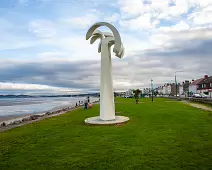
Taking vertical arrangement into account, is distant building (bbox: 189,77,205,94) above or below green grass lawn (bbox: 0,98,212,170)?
above

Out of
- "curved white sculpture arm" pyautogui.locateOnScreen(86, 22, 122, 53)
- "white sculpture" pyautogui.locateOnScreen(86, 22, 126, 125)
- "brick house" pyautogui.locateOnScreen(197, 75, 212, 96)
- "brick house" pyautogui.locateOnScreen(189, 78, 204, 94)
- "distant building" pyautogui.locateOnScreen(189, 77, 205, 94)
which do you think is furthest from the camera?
"brick house" pyautogui.locateOnScreen(189, 78, 204, 94)

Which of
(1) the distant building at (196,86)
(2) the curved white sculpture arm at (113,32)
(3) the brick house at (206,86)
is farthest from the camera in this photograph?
(1) the distant building at (196,86)

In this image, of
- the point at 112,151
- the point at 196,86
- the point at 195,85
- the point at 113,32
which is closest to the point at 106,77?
the point at 113,32

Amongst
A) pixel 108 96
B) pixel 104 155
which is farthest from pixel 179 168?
pixel 108 96

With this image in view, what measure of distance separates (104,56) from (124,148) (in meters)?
7.43

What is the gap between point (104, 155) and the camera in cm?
666

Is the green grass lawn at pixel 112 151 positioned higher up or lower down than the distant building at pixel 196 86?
lower down

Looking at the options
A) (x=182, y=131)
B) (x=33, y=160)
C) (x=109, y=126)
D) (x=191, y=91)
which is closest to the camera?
(x=33, y=160)

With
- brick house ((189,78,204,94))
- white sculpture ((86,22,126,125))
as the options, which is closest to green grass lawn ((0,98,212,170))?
white sculpture ((86,22,126,125))

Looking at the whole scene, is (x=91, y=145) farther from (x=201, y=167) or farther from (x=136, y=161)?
(x=201, y=167)

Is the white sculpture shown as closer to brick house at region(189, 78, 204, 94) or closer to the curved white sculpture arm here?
the curved white sculpture arm

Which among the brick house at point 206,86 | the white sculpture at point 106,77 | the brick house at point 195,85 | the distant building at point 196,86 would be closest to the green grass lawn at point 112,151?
the white sculpture at point 106,77

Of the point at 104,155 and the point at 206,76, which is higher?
the point at 206,76

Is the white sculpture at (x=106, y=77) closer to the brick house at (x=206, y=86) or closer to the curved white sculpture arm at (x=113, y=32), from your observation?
the curved white sculpture arm at (x=113, y=32)
